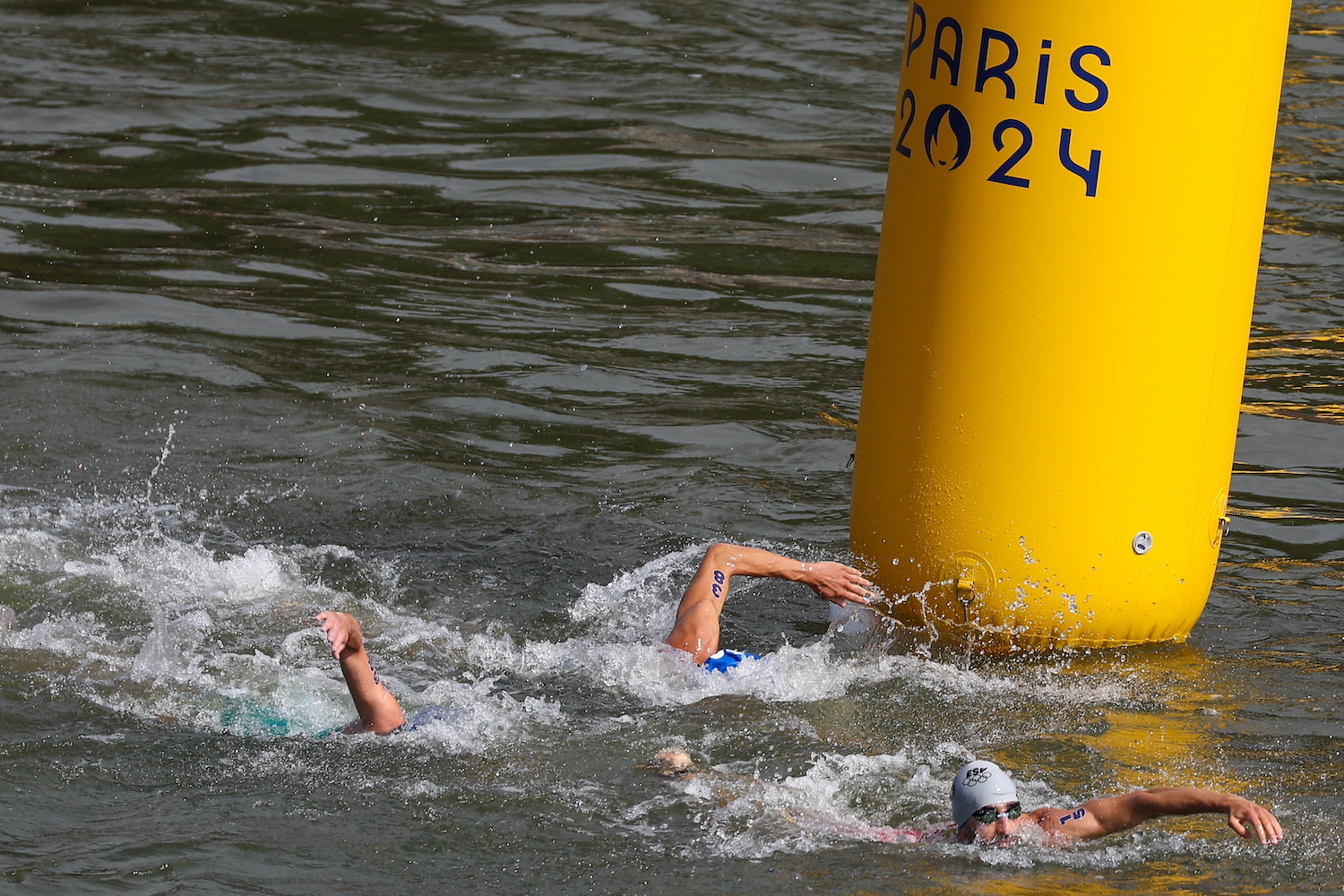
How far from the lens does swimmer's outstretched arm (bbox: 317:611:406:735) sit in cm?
618

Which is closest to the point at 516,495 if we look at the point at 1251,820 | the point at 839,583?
the point at 839,583

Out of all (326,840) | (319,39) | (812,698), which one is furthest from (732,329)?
(319,39)

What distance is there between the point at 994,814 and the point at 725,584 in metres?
2.04

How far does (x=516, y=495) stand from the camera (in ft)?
30.5

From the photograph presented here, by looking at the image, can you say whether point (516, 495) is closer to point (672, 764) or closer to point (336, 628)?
point (336, 628)

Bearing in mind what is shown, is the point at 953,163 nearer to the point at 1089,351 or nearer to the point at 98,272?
the point at 1089,351

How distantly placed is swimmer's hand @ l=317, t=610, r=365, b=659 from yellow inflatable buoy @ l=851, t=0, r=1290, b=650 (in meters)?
2.18

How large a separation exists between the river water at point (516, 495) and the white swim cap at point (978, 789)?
0.18m

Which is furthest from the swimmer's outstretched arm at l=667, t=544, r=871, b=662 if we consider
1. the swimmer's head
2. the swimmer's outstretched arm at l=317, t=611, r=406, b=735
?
the swimmer's outstretched arm at l=317, t=611, r=406, b=735

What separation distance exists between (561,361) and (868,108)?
23.2 feet

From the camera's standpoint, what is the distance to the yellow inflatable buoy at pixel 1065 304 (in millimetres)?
6125

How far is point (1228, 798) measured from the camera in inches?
197

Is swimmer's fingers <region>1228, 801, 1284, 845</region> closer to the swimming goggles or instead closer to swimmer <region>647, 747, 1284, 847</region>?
swimmer <region>647, 747, 1284, 847</region>

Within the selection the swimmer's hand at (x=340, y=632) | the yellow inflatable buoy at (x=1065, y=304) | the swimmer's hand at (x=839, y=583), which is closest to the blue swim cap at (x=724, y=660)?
the swimmer's hand at (x=839, y=583)
